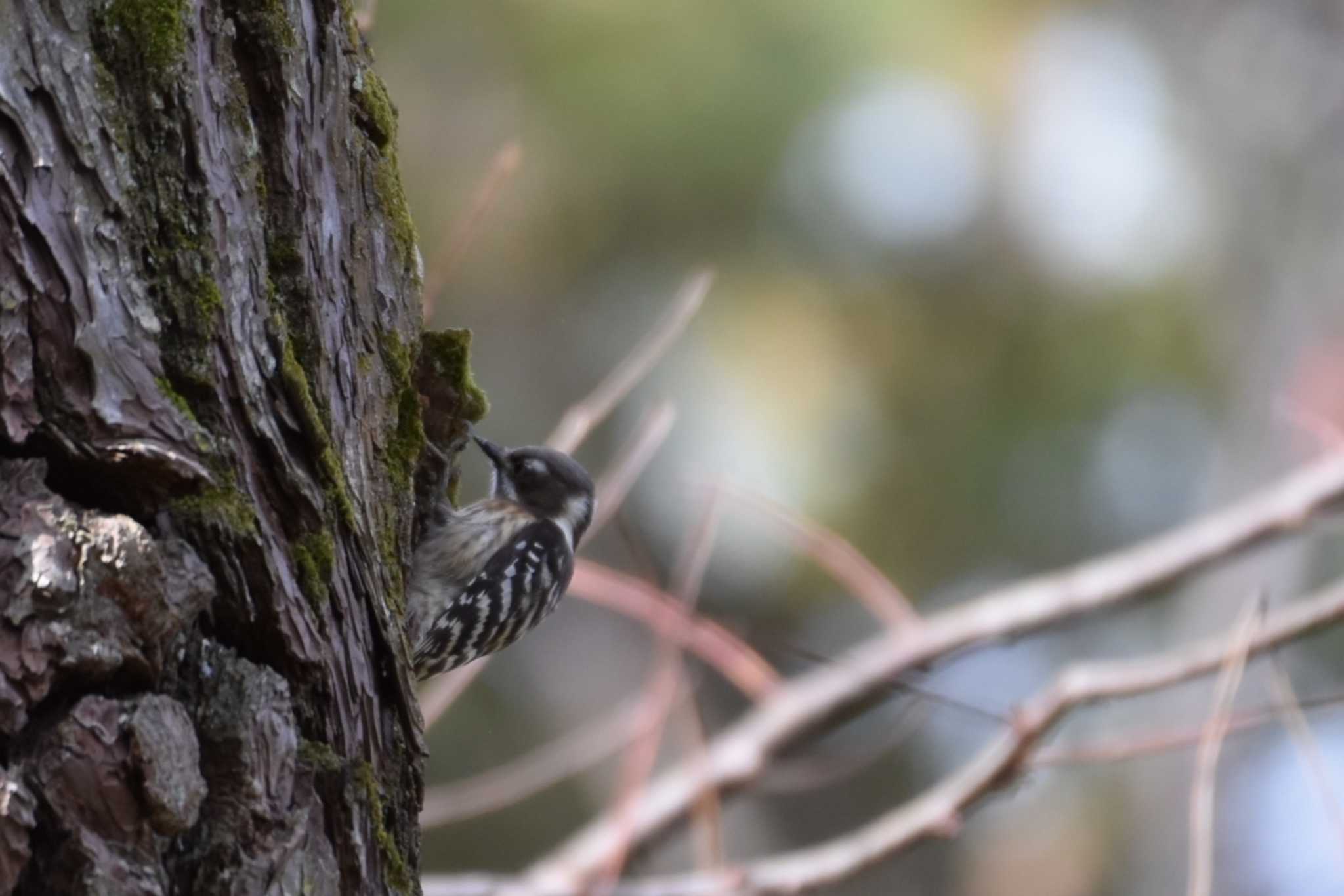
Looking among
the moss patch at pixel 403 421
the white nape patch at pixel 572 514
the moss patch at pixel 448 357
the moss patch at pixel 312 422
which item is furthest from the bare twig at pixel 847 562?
the moss patch at pixel 312 422

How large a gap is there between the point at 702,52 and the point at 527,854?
6597mm

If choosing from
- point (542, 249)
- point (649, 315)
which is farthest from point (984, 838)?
point (542, 249)

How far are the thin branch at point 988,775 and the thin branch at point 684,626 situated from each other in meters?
0.55

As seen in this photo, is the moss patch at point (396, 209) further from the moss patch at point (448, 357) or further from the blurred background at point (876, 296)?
the blurred background at point (876, 296)

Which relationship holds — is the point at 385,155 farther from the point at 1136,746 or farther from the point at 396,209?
the point at 1136,746

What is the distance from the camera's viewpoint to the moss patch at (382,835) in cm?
196

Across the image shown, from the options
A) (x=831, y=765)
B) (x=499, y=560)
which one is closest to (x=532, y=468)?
(x=499, y=560)

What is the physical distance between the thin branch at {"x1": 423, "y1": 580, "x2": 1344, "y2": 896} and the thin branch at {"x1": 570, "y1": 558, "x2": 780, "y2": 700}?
0.55 meters

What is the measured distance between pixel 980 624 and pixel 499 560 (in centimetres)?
135

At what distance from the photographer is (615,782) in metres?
11.4

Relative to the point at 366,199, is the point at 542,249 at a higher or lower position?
higher

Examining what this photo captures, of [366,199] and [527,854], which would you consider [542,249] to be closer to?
[527,854]

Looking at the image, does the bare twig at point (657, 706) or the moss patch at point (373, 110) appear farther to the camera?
the bare twig at point (657, 706)

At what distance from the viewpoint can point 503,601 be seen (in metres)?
3.73
